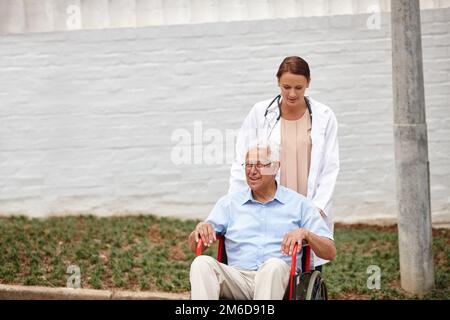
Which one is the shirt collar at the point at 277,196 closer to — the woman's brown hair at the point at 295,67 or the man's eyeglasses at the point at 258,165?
the man's eyeglasses at the point at 258,165

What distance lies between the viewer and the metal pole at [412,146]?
656 centimetres

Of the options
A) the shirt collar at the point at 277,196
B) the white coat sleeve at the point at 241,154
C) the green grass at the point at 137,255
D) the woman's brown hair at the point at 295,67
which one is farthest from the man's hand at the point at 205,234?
the green grass at the point at 137,255

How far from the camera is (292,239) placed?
4664mm

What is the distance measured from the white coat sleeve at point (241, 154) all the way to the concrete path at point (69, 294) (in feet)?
5.06

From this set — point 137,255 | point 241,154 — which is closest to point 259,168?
point 241,154

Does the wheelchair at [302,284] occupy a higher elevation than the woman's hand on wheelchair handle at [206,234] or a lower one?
lower

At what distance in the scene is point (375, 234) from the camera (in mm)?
8078

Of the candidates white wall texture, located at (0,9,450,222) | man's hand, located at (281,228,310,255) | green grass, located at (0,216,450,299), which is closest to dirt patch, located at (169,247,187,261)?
green grass, located at (0,216,450,299)

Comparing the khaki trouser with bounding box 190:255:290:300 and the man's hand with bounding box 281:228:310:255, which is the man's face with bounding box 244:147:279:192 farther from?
the khaki trouser with bounding box 190:255:290:300

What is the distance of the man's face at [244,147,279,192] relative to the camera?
493 centimetres

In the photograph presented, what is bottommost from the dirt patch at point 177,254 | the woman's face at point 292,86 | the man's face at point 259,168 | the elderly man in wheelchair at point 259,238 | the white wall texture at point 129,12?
the dirt patch at point 177,254

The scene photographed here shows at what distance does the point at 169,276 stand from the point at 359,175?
2424 millimetres

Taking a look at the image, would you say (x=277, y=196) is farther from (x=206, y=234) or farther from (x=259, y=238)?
(x=206, y=234)
